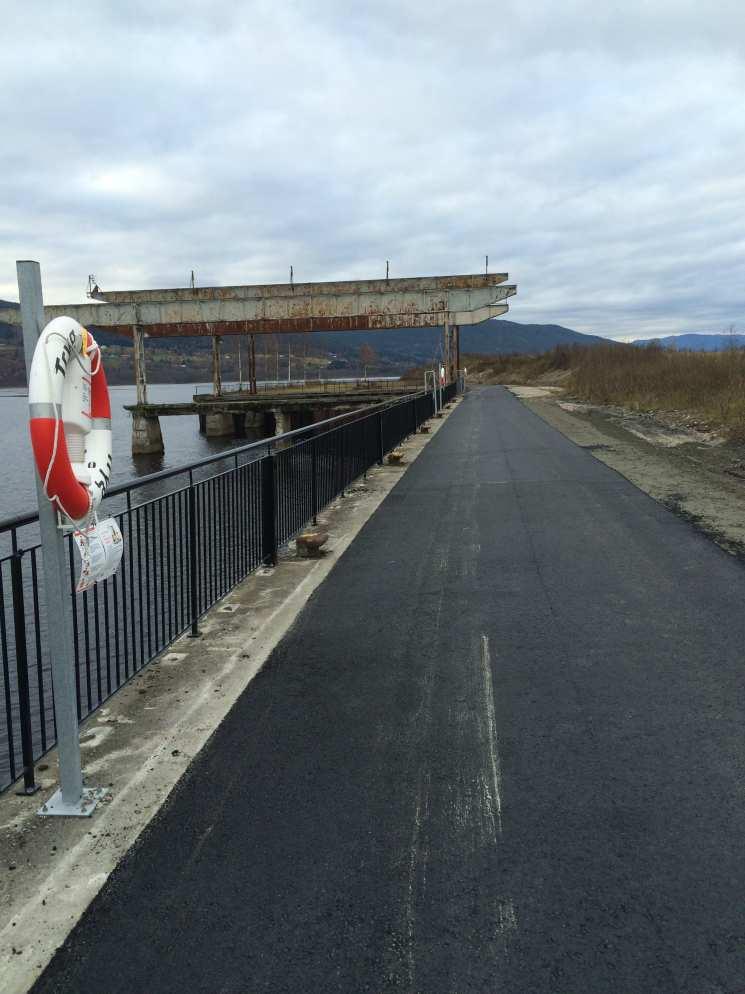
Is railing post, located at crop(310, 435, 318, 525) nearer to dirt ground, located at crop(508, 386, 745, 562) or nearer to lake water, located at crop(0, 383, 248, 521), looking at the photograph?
dirt ground, located at crop(508, 386, 745, 562)

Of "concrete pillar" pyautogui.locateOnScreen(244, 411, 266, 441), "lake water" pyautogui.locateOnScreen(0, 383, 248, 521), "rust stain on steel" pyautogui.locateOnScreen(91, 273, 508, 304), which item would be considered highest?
"rust stain on steel" pyautogui.locateOnScreen(91, 273, 508, 304)

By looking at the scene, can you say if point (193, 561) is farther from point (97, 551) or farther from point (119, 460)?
point (119, 460)

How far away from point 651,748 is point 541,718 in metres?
0.63

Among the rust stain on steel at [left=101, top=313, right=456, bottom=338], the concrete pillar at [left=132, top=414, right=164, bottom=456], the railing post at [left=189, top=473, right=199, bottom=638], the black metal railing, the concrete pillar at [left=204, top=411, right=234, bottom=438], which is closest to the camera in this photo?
the black metal railing

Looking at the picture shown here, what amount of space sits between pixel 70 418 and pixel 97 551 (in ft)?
1.97

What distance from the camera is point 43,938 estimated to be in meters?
2.67

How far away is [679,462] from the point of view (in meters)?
16.3

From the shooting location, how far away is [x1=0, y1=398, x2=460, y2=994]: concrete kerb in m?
2.79

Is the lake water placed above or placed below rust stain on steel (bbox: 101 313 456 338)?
below

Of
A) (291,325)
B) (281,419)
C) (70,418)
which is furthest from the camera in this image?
(281,419)

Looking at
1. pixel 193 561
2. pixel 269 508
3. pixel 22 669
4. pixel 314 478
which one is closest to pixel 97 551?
pixel 22 669

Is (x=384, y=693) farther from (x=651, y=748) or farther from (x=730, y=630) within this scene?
(x=730, y=630)

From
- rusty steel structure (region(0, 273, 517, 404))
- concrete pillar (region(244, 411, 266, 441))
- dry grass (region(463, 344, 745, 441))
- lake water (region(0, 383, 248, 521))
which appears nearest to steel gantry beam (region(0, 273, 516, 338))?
rusty steel structure (region(0, 273, 517, 404))

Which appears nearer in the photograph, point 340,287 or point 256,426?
point 340,287
